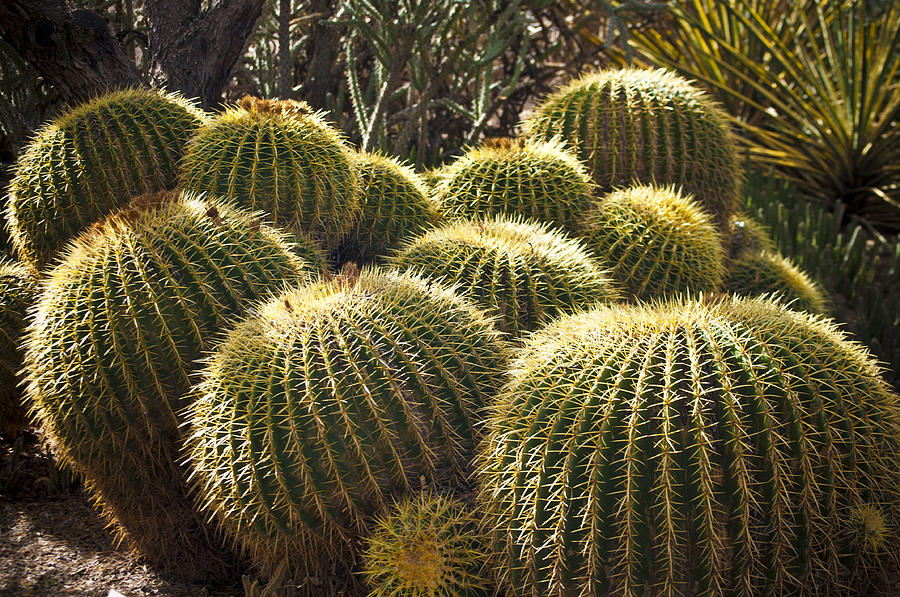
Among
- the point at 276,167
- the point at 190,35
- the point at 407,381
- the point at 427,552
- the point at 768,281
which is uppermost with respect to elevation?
the point at 190,35

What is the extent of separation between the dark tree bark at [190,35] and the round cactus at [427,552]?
2.55 m

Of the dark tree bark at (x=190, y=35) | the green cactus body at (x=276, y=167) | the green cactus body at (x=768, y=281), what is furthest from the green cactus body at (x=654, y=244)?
the dark tree bark at (x=190, y=35)

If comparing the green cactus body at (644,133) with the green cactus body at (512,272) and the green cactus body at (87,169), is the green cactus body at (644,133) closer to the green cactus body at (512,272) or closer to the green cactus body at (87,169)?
the green cactus body at (512,272)

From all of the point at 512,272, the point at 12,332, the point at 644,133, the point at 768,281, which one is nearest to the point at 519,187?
the point at 512,272

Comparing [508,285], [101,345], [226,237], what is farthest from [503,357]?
[101,345]

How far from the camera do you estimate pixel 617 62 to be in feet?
23.7

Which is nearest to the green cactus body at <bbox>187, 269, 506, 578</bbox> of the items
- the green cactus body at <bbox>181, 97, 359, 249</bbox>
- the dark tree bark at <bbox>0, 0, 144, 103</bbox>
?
the green cactus body at <bbox>181, 97, 359, 249</bbox>

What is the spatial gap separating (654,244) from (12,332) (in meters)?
2.47

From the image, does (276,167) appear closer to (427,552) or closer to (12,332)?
(12,332)

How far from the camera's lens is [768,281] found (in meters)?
3.62

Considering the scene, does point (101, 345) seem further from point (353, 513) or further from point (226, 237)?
point (353, 513)

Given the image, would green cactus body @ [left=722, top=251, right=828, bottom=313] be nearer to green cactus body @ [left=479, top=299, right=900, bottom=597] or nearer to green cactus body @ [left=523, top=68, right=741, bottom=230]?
green cactus body @ [left=523, top=68, right=741, bottom=230]

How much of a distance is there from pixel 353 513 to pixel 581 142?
2249 millimetres

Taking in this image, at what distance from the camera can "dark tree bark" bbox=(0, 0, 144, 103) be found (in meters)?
3.30
